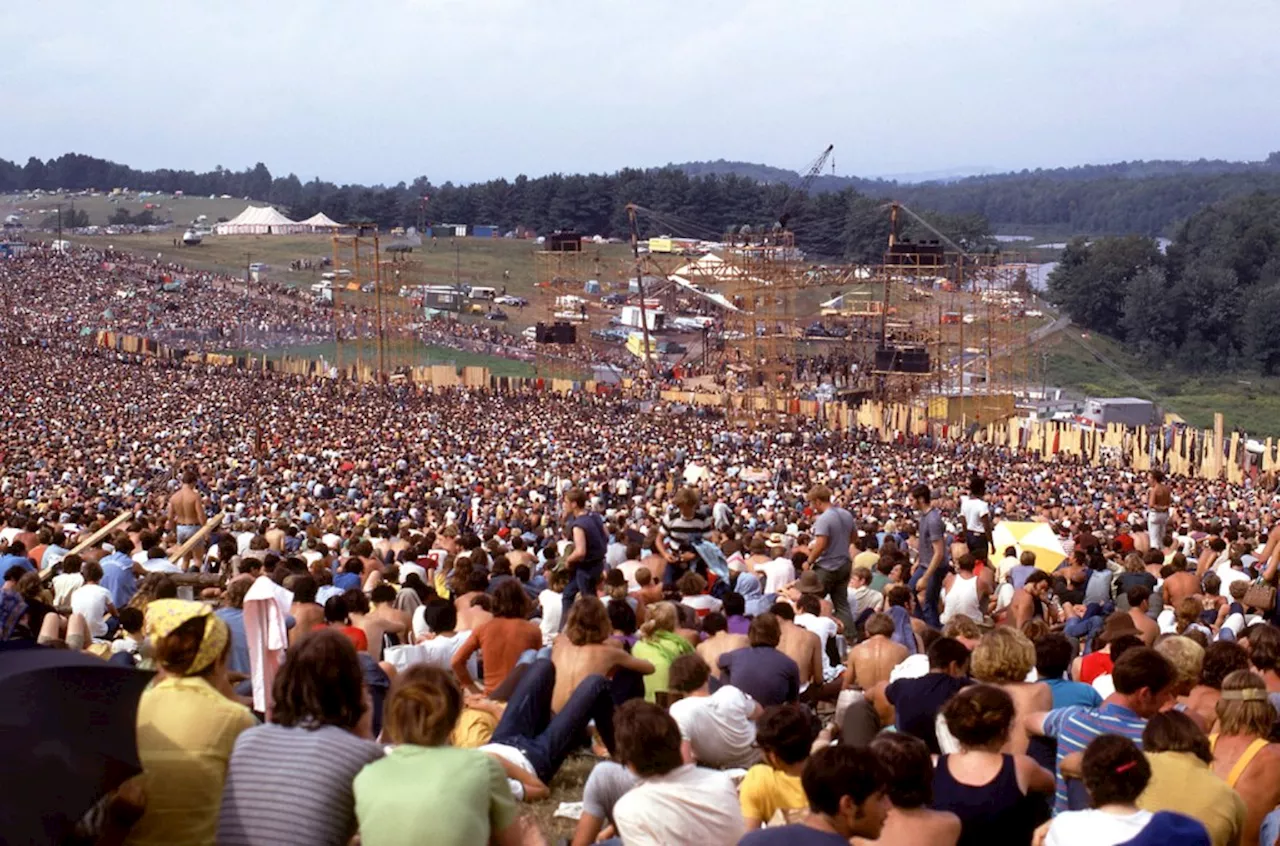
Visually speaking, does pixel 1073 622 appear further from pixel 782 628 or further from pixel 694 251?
pixel 694 251

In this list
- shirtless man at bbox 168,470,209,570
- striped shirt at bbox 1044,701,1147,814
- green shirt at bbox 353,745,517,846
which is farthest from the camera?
shirtless man at bbox 168,470,209,570

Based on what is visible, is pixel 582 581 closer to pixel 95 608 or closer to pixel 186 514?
pixel 95 608

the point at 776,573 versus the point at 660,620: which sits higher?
the point at 660,620

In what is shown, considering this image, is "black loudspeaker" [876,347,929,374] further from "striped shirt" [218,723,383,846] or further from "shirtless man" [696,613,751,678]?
"striped shirt" [218,723,383,846]

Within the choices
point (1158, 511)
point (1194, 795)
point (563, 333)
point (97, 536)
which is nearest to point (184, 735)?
point (1194, 795)

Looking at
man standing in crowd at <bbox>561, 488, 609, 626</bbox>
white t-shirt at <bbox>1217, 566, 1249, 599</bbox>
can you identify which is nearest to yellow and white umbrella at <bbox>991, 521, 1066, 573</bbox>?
white t-shirt at <bbox>1217, 566, 1249, 599</bbox>

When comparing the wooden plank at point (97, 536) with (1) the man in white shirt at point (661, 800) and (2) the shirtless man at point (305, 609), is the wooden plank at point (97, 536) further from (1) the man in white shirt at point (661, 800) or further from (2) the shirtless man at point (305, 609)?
(1) the man in white shirt at point (661, 800)

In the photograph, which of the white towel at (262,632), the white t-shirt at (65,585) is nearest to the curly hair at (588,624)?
the white towel at (262,632)
